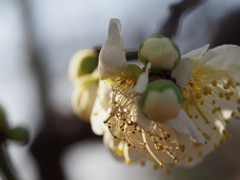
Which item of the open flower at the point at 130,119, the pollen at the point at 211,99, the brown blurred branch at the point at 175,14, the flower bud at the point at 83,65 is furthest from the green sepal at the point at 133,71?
the flower bud at the point at 83,65

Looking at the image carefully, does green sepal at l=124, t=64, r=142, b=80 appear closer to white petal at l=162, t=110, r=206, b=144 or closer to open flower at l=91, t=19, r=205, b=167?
open flower at l=91, t=19, r=205, b=167

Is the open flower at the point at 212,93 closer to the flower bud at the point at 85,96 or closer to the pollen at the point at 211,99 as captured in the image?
the pollen at the point at 211,99

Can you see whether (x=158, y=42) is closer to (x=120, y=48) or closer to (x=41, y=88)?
(x=120, y=48)

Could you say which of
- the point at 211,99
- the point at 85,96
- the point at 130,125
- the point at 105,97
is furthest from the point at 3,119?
the point at 211,99

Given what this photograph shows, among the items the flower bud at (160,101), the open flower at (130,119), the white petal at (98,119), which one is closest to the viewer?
the flower bud at (160,101)

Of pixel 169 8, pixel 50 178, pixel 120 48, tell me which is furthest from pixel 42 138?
pixel 120 48

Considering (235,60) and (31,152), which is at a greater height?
(235,60)
